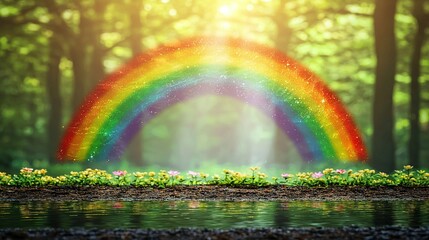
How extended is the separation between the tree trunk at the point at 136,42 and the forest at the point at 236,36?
0.05 m

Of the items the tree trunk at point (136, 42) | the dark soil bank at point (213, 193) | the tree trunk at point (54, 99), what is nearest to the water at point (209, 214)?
the dark soil bank at point (213, 193)

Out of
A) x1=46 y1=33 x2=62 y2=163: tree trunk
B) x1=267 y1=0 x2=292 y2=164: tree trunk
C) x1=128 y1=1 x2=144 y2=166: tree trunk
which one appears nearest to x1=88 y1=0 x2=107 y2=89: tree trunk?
x1=128 y1=1 x2=144 y2=166: tree trunk

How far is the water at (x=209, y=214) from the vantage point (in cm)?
1362

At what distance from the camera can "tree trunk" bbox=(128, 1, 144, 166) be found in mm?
37531

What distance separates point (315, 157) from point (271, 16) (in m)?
8.49

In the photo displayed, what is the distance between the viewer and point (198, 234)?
12.1 m

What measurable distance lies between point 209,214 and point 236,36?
22.7 metres

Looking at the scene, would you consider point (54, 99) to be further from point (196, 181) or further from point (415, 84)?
point (196, 181)

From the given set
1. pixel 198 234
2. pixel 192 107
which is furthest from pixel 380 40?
pixel 192 107

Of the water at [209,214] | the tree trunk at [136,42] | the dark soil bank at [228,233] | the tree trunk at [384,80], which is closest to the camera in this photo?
the dark soil bank at [228,233]

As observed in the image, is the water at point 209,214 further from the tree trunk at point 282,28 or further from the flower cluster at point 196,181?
the tree trunk at point 282,28

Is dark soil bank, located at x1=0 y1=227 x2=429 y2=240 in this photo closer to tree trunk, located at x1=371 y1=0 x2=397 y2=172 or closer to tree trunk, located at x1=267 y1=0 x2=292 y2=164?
tree trunk, located at x1=371 y1=0 x2=397 y2=172

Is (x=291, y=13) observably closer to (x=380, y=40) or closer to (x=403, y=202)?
(x=380, y=40)

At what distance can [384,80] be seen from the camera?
2938 cm
